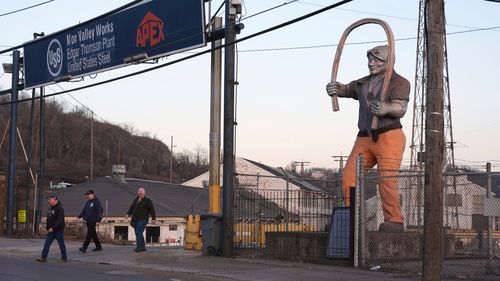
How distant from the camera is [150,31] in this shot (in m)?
21.8

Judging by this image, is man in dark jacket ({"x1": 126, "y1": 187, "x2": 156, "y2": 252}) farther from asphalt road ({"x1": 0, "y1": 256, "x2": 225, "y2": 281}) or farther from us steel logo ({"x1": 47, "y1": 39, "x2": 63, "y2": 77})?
us steel logo ({"x1": 47, "y1": 39, "x2": 63, "y2": 77})

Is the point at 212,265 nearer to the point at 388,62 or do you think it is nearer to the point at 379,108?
the point at 379,108

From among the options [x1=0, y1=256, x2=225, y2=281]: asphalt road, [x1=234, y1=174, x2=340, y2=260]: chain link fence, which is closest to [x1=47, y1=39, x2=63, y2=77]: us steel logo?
[x1=234, y1=174, x2=340, y2=260]: chain link fence

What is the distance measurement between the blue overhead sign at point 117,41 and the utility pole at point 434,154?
979cm

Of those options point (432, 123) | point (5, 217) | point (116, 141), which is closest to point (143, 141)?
point (116, 141)

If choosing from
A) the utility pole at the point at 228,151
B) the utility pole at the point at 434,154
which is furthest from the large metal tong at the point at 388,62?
the utility pole at the point at 434,154

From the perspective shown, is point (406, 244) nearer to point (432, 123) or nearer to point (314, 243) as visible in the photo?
point (314, 243)

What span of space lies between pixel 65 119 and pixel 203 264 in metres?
110

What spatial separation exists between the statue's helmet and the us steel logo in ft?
39.5

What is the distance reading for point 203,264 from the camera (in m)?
17.0

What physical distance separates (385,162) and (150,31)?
8187 millimetres

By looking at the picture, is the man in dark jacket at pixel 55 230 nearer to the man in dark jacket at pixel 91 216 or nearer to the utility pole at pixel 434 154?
the man in dark jacket at pixel 91 216

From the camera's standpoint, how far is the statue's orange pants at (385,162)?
17.3m

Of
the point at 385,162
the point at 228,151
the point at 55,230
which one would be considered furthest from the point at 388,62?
the point at 55,230
